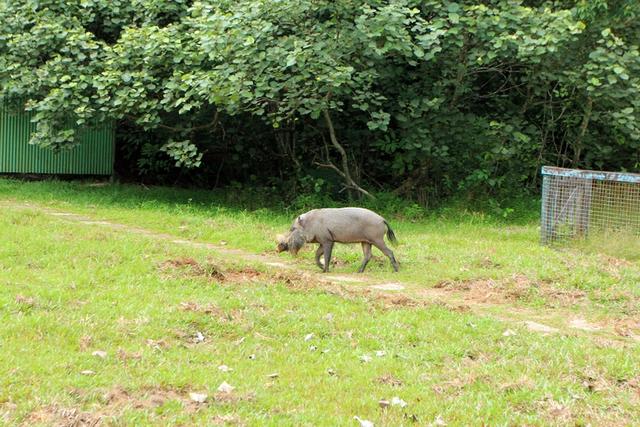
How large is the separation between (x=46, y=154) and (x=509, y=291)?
14.3 metres

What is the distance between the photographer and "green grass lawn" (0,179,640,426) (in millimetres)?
4930

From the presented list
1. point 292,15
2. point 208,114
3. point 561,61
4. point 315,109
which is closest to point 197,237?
point 315,109

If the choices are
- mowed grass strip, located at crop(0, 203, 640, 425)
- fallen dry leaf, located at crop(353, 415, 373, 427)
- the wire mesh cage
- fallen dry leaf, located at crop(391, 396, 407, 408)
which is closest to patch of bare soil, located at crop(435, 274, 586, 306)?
mowed grass strip, located at crop(0, 203, 640, 425)

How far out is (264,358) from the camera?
591 cm

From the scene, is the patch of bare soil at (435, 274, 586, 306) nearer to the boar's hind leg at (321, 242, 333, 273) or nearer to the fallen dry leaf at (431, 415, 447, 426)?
the boar's hind leg at (321, 242, 333, 273)

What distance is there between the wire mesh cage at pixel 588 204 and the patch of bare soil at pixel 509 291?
261 cm

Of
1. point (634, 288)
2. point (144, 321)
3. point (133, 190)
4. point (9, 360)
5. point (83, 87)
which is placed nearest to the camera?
point (9, 360)

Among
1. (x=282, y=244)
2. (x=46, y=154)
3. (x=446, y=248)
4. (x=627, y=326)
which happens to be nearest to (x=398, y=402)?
(x=627, y=326)

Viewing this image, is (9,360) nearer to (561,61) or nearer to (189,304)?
(189,304)

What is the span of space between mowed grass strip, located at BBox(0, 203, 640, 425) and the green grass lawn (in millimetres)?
17

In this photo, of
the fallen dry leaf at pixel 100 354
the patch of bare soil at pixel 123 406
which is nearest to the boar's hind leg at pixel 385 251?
the fallen dry leaf at pixel 100 354

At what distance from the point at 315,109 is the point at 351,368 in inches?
317

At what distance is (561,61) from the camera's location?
1502 cm

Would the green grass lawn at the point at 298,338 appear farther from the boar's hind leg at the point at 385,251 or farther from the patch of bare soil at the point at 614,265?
the boar's hind leg at the point at 385,251
